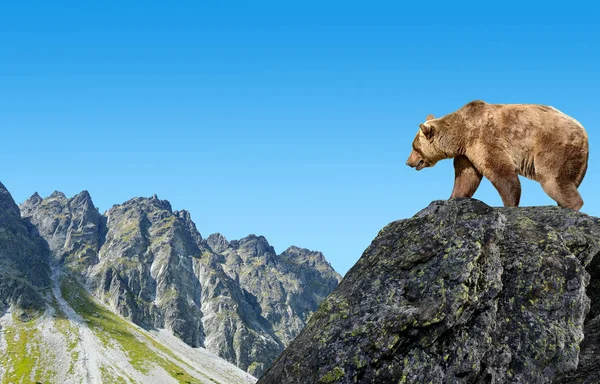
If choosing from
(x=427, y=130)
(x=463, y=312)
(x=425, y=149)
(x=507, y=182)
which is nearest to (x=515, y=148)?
(x=507, y=182)

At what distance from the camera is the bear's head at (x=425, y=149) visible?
708 inches

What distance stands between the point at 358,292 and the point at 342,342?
1716mm

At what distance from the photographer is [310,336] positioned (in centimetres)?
1319

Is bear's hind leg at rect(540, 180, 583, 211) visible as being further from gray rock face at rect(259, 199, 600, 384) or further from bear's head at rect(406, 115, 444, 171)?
bear's head at rect(406, 115, 444, 171)

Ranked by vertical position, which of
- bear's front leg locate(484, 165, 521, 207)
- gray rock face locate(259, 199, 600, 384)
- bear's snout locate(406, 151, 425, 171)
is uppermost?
bear's snout locate(406, 151, 425, 171)

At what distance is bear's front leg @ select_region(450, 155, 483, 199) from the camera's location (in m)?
17.4

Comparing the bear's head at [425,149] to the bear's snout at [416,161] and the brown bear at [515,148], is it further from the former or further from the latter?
the brown bear at [515,148]

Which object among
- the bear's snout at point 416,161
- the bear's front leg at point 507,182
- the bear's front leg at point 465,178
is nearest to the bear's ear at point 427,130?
the bear's snout at point 416,161

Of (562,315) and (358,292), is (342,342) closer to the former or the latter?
(358,292)

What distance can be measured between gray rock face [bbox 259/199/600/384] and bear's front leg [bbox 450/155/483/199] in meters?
2.29

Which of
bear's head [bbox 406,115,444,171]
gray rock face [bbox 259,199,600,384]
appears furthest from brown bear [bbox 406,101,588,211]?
gray rock face [bbox 259,199,600,384]

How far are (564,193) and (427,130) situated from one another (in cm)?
478

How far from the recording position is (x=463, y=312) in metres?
12.6

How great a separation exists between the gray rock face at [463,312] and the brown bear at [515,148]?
64.8 inches
